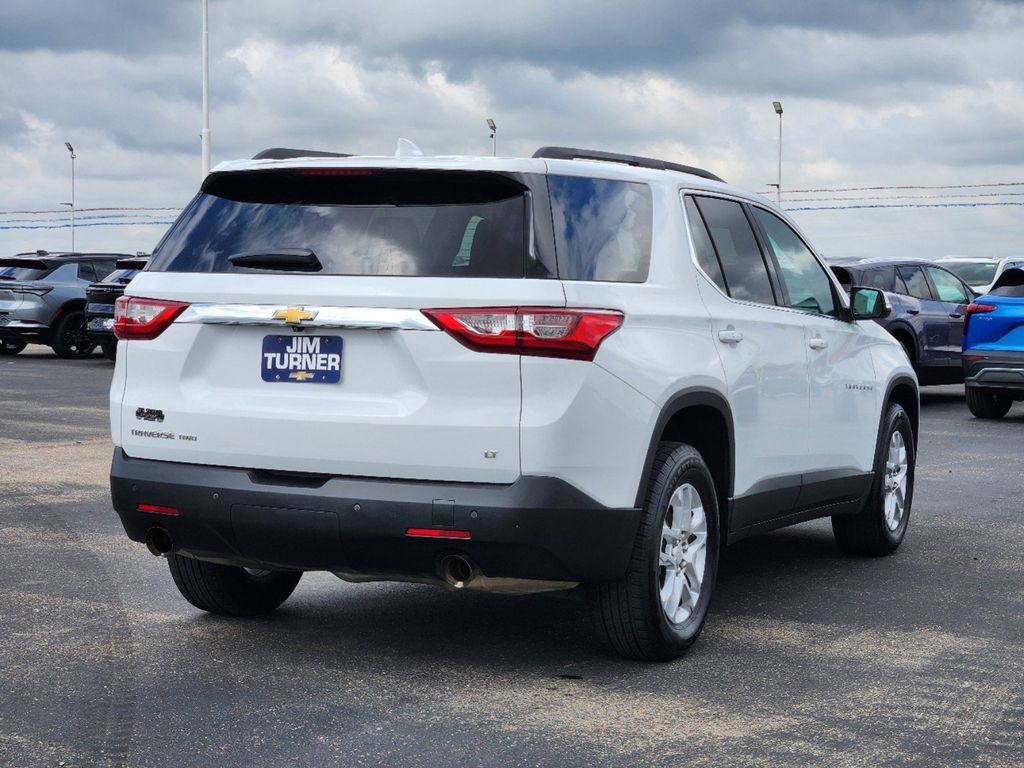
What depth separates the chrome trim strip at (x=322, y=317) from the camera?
500 cm

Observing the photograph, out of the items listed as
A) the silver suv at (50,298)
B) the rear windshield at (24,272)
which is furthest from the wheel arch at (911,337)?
the rear windshield at (24,272)

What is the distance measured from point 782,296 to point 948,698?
7.27 feet

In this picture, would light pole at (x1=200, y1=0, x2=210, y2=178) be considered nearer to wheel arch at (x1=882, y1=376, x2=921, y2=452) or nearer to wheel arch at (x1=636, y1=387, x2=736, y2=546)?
wheel arch at (x1=882, y1=376, x2=921, y2=452)

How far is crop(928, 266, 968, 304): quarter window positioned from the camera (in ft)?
62.3

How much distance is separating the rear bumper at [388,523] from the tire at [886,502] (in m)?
2.99

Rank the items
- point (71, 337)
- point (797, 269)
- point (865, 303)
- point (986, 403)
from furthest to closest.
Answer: point (71, 337) → point (986, 403) → point (865, 303) → point (797, 269)

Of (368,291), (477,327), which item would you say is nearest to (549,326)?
(477,327)

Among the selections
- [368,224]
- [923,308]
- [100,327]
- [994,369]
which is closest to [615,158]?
[368,224]

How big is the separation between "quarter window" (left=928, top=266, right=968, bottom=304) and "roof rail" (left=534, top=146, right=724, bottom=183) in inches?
520

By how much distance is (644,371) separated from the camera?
17.2 feet

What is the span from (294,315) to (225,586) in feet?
4.99

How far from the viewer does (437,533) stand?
4.95m

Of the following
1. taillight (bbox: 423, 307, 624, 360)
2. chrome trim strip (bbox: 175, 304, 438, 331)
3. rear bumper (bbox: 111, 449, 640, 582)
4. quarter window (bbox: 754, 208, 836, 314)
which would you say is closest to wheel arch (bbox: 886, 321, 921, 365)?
quarter window (bbox: 754, 208, 836, 314)

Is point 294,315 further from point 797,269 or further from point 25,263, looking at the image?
point 25,263
